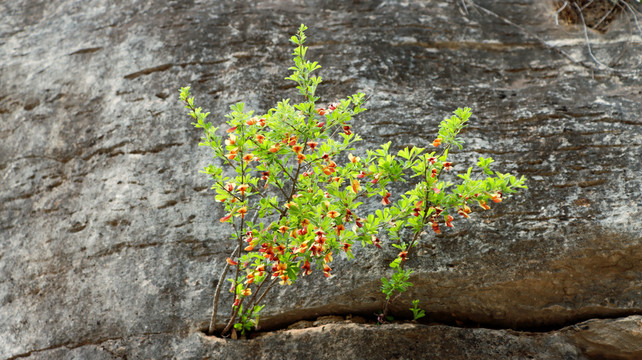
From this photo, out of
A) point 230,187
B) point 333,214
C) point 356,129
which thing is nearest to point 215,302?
point 230,187

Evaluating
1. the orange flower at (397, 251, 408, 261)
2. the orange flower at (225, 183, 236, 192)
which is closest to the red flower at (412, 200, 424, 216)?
the orange flower at (397, 251, 408, 261)

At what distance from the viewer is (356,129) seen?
12.6 feet

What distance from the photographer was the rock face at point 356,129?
10.5ft

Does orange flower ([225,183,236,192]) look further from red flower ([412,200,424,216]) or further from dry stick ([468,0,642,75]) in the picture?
dry stick ([468,0,642,75])

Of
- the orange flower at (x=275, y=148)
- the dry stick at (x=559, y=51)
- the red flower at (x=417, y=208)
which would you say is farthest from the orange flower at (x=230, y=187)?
the dry stick at (x=559, y=51)

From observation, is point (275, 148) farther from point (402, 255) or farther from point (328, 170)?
point (402, 255)

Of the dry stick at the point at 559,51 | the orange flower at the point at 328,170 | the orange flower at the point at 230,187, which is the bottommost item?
the dry stick at the point at 559,51

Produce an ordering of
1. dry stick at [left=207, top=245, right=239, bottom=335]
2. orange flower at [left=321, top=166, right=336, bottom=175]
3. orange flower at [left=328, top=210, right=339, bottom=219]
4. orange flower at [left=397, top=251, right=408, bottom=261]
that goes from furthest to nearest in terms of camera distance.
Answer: dry stick at [left=207, top=245, right=239, bottom=335]
orange flower at [left=397, top=251, right=408, bottom=261]
orange flower at [left=321, top=166, right=336, bottom=175]
orange flower at [left=328, top=210, right=339, bottom=219]

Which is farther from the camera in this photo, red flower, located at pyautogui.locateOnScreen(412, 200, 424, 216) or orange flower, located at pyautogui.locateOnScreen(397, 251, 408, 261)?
orange flower, located at pyautogui.locateOnScreen(397, 251, 408, 261)

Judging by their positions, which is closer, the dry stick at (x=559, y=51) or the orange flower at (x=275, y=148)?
the orange flower at (x=275, y=148)

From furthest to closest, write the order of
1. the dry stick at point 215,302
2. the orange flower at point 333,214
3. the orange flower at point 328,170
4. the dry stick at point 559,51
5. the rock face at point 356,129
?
1. the dry stick at point 559,51
2. the rock face at point 356,129
3. the dry stick at point 215,302
4. the orange flower at point 328,170
5. the orange flower at point 333,214

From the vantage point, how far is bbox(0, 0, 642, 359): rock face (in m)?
3.19

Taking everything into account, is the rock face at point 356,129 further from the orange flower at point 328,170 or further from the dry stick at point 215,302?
the orange flower at point 328,170

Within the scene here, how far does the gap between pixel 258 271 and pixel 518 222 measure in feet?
5.71
